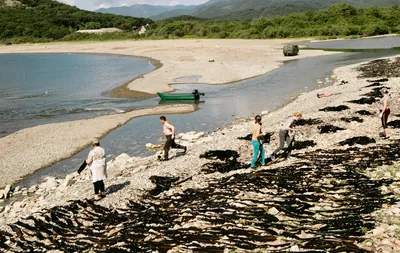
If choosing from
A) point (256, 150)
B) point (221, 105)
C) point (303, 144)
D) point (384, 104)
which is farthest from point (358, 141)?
point (221, 105)

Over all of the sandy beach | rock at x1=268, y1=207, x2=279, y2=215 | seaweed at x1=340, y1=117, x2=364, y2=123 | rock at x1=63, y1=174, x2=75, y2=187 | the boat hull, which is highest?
the sandy beach

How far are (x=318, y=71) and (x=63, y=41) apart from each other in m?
149

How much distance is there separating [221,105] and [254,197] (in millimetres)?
28921

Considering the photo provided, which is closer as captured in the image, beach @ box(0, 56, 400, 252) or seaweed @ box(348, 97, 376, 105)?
beach @ box(0, 56, 400, 252)

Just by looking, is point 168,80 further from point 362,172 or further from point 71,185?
point 362,172

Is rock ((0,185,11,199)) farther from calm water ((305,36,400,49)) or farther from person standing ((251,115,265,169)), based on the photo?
calm water ((305,36,400,49))

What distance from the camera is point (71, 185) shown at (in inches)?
850

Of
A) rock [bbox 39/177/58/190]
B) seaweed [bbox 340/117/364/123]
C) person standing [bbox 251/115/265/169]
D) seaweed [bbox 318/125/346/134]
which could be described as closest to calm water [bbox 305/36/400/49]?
seaweed [bbox 340/117/364/123]

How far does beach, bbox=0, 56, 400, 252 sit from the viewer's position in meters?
11.1

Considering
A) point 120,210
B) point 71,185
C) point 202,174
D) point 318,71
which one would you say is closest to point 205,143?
point 202,174

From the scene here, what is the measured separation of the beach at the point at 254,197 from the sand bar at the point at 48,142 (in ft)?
14.2

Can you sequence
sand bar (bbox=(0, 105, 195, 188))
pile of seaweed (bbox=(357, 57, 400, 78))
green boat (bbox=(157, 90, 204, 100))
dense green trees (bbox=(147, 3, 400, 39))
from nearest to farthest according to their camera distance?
sand bar (bbox=(0, 105, 195, 188)) → green boat (bbox=(157, 90, 204, 100)) → pile of seaweed (bbox=(357, 57, 400, 78)) → dense green trees (bbox=(147, 3, 400, 39))

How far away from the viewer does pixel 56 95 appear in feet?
183

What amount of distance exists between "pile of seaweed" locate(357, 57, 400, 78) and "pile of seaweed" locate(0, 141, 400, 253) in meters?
36.0
